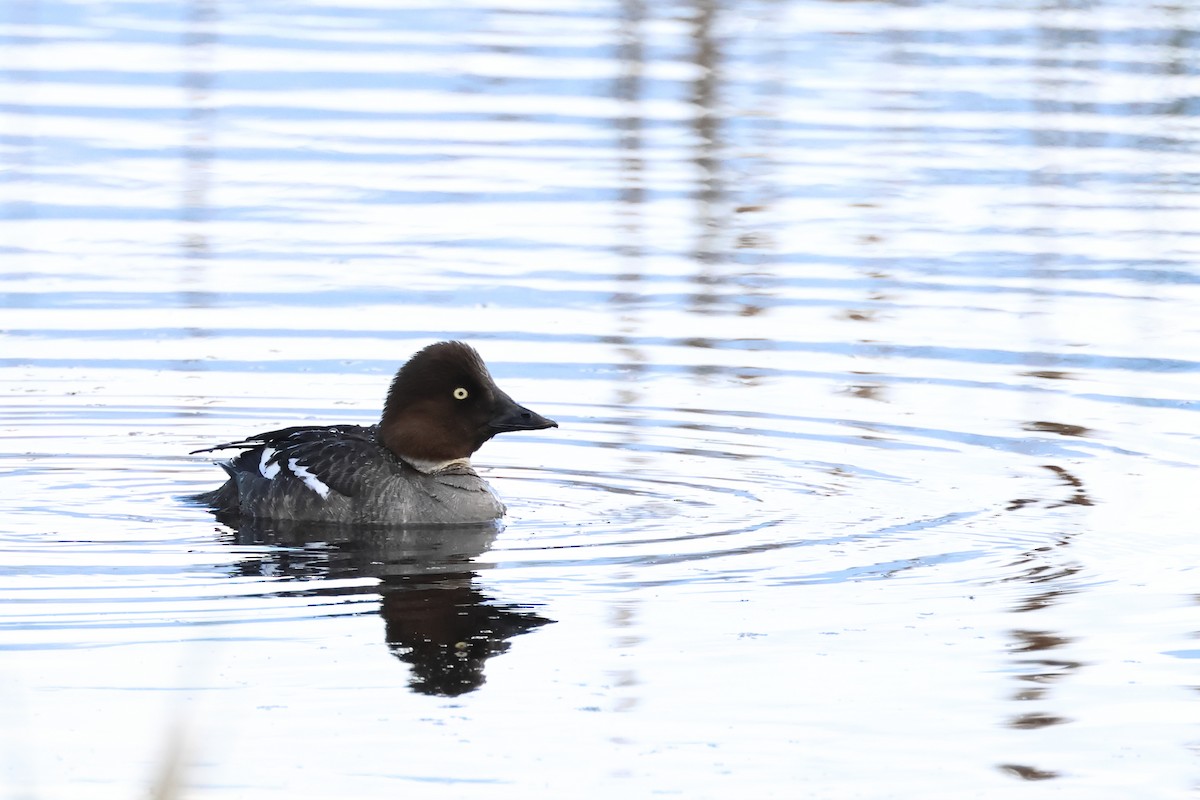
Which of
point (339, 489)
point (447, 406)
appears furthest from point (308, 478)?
point (447, 406)

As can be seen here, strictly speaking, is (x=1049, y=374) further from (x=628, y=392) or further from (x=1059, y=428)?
(x=628, y=392)

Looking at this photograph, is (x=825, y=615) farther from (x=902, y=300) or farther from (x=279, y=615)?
(x=902, y=300)

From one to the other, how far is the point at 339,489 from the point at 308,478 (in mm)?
151

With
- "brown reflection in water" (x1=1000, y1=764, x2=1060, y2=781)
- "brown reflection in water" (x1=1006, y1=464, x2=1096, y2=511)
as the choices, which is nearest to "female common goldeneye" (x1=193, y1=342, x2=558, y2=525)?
"brown reflection in water" (x1=1006, y1=464, x2=1096, y2=511)

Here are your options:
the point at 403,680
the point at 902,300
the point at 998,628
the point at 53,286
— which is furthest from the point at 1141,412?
the point at 53,286

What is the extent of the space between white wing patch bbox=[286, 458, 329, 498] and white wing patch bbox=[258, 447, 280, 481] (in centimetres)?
1

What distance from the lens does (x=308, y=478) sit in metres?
9.91

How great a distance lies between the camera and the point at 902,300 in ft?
44.7

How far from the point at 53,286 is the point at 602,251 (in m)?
3.37

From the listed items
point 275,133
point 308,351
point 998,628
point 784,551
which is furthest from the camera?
point 275,133

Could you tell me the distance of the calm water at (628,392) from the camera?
22.6ft

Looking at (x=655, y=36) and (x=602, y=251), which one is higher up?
(x=655, y=36)

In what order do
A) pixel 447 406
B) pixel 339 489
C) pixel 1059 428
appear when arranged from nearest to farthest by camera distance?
1. pixel 339 489
2. pixel 447 406
3. pixel 1059 428

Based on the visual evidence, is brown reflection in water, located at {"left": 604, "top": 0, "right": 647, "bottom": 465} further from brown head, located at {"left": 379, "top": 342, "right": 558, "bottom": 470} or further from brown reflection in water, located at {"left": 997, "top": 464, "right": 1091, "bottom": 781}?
brown reflection in water, located at {"left": 997, "top": 464, "right": 1091, "bottom": 781}
